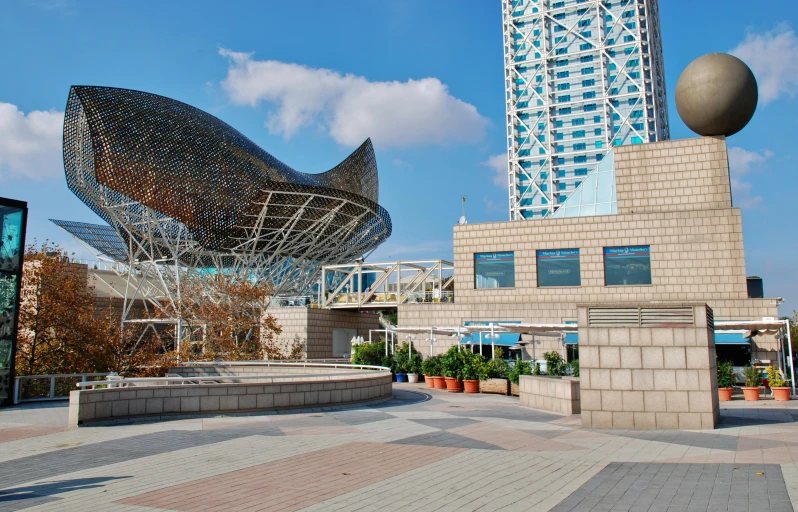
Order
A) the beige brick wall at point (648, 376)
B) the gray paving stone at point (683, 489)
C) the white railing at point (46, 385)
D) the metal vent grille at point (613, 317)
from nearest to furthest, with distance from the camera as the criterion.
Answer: the gray paving stone at point (683, 489)
the beige brick wall at point (648, 376)
the metal vent grille at point (613, 317)
the white railing at point (46, 385)

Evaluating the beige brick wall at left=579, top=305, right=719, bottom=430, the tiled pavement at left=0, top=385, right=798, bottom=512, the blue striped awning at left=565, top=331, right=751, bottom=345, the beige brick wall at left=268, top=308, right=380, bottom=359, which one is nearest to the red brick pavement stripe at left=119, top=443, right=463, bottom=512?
the tiled pavement at left=0, top=385, right=798, bottom=512

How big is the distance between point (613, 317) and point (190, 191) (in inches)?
1579

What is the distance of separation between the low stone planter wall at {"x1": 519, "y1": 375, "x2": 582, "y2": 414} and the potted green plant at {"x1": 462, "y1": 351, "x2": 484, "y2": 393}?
5010 millimetres

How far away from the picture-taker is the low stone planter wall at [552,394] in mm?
16125

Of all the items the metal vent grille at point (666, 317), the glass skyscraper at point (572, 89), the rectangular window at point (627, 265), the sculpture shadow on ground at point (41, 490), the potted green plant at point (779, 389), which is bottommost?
the sculpture shadow on ground at point (41, 490)

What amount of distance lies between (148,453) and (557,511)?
6.93 metres

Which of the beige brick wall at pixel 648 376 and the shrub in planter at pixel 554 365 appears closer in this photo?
the beige brick wall at pixel 648 376

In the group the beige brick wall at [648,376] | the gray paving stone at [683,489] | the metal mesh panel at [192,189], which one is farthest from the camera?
the metal mesh panel at [192,189]

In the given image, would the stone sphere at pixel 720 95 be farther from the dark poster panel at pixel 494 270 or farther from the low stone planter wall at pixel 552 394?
the low stone planter wall at pixel 552 394

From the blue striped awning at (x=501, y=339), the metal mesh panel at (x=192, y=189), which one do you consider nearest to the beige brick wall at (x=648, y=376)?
the blue striped awning at (x=501, y=339)

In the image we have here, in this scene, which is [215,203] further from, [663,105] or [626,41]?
[663,105]

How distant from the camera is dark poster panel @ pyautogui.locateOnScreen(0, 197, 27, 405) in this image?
17.7 meters

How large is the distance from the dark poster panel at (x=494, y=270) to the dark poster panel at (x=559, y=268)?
155 cm

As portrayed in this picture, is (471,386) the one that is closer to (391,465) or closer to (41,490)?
(391,465)
